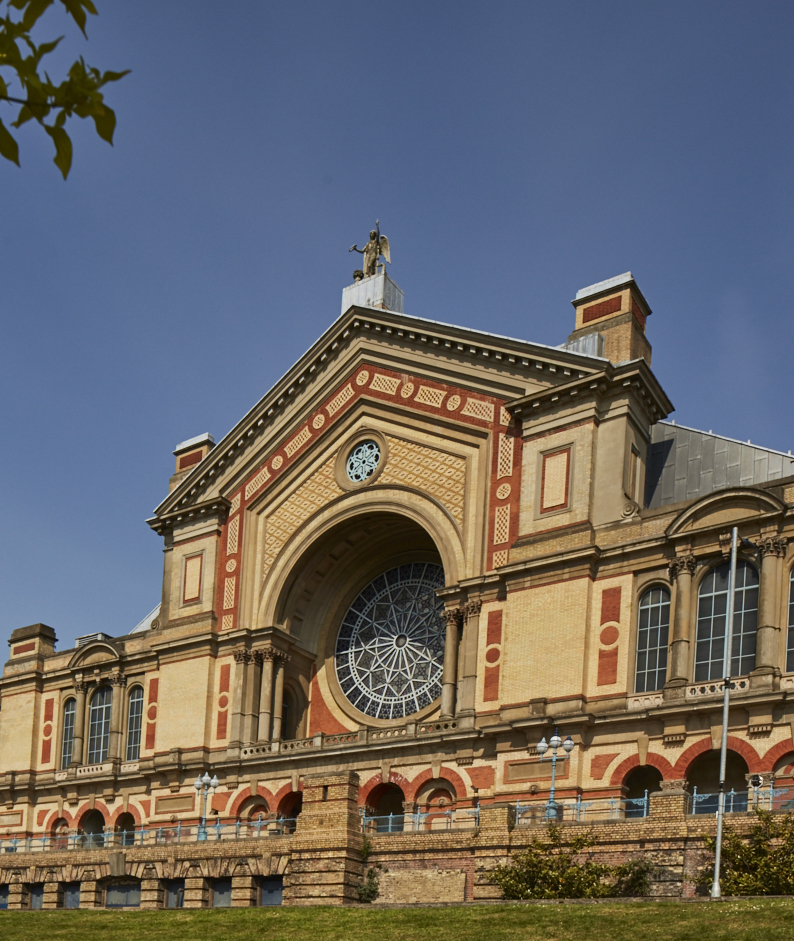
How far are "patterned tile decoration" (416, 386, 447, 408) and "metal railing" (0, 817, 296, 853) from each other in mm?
15141

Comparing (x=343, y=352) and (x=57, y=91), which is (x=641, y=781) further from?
(x=57, y=91)

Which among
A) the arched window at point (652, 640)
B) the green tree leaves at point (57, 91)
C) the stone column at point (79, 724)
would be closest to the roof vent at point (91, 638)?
the stone column at point (79, 724)

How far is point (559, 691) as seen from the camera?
38.4 m

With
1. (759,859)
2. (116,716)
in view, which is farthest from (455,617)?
(759,859)

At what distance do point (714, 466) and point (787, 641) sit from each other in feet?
34.4

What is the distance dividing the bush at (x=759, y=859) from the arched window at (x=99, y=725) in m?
30.4

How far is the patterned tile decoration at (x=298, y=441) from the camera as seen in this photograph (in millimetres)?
49125

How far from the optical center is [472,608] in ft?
138

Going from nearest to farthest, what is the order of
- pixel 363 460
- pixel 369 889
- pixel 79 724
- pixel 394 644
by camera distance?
pixel 369 889, pixel 363 460, pixel 394 644, pixel 79 724

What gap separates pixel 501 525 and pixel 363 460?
23.4 ft

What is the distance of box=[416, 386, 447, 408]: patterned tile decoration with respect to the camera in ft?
149

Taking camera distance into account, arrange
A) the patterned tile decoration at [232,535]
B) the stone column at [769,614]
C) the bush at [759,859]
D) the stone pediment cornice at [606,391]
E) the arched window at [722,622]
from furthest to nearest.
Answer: the patterned tile decoration at [232,535], the stone pediment cornice at [606,391], the arched window at [722,622], the stone column at [769,614], the bush at [759,859]

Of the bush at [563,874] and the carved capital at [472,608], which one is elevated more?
the carved capital at [472,608]

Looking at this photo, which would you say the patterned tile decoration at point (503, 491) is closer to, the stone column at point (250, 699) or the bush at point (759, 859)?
the stone column at point (250, 699)
